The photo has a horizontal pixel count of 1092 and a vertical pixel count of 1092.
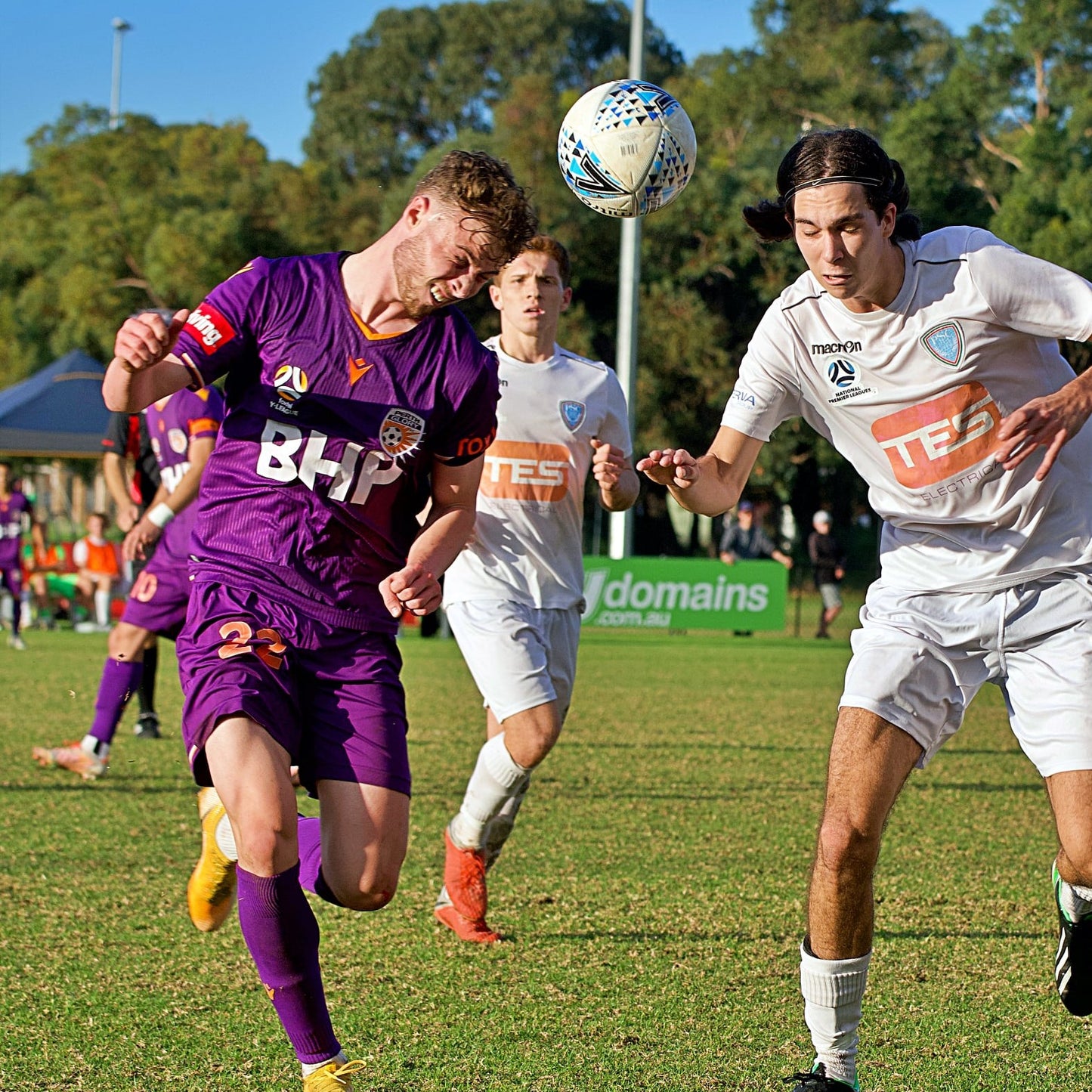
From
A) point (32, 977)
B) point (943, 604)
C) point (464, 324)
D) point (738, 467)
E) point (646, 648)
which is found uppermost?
point (464, 324)

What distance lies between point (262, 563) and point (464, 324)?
2.91ft

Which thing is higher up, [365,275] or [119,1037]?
[365,275]

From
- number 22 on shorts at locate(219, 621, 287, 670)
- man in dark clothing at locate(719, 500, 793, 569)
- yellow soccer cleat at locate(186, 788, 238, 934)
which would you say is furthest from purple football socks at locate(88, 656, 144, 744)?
man in dark clothing at locate(719, 500, 793, 569)

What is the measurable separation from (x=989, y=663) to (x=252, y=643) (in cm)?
205

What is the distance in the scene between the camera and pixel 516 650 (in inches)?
235

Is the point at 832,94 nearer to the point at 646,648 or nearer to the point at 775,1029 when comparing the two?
the point at 646,648

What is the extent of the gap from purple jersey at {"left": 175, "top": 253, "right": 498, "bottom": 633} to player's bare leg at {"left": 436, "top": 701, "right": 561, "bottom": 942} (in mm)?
1767

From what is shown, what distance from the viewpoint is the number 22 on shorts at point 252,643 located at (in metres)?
3.88

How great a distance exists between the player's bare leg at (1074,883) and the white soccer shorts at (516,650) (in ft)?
7.36

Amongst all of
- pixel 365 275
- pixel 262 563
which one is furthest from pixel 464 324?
pixel 262 563

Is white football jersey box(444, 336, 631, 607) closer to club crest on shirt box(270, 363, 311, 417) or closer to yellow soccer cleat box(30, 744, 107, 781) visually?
club crest on shirt box(270, 363, 311, 417)

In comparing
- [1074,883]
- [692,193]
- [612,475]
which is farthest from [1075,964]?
[692,193]

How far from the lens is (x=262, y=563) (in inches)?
159

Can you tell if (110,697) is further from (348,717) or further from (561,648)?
(348,717)
